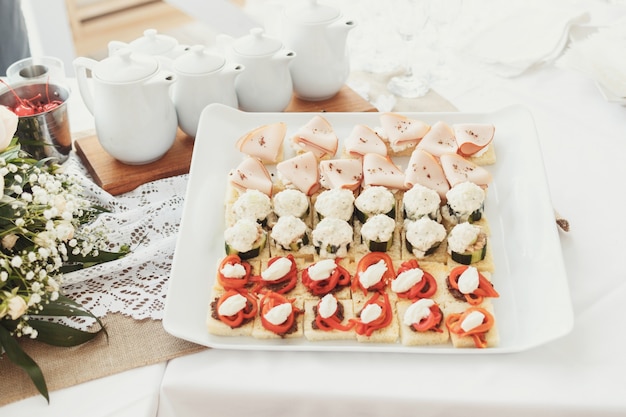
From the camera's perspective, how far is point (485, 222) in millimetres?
1675

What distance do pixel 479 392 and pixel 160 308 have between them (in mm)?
713

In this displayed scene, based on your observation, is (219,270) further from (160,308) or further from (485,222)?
(485,222)

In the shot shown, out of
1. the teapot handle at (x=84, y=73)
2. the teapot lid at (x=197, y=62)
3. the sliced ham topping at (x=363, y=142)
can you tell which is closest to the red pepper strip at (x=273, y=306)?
the sliced ham topping at (x=363, y=142)

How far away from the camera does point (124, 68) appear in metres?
1.82

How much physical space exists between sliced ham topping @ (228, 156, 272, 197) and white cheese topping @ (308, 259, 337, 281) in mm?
320

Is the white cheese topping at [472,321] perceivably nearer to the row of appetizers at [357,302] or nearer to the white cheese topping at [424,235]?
the row of appetizers at [357,302]

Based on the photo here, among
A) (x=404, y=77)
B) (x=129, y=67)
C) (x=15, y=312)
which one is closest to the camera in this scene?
(x=15, y=312)

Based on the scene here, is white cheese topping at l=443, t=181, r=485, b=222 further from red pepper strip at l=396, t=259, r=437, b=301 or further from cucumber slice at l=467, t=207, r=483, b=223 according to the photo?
red pepper strip at l=396, t=259, r=437, b=301

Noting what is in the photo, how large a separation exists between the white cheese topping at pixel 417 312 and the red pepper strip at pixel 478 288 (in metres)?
0.09

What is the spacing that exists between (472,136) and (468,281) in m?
0.54

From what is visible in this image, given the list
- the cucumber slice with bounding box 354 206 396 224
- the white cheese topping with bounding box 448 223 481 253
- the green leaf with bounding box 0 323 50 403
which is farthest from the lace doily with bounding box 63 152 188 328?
the white cheese topping with bounding box 448 223 481 253

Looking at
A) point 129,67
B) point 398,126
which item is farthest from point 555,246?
point 129,67

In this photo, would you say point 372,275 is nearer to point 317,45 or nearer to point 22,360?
point 22,360

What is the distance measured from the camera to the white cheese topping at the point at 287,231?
156 centimetres
